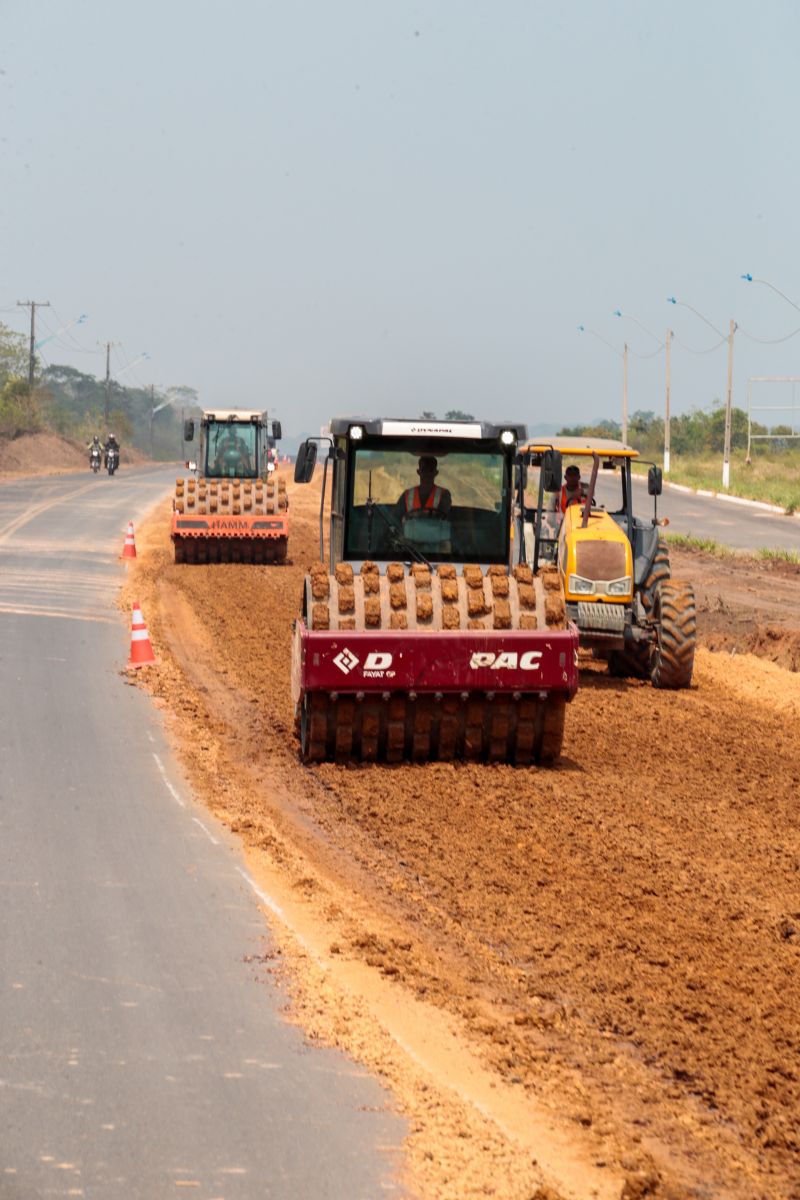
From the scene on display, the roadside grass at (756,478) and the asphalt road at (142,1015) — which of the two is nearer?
the asphalt road at (142,1015)

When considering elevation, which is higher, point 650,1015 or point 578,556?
point 578,556

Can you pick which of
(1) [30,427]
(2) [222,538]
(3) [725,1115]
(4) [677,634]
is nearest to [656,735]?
(4) [677,634]

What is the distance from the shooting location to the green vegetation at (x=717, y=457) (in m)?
59.8

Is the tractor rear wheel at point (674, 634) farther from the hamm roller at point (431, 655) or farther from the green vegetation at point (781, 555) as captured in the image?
the green vegetation at point (781, 555)

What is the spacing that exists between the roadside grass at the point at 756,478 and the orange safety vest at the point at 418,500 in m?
38.7

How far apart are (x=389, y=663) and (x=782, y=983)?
4.57m

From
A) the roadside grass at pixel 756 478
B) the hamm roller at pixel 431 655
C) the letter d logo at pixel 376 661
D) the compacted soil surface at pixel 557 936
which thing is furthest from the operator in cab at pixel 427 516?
the roadside grass at pixel 756 478

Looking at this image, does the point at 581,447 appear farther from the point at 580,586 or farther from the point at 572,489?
the point at 580,586

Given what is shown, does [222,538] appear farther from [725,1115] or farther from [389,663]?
[725,1115]

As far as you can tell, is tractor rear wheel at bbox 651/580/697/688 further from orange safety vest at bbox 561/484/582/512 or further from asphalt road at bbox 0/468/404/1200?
asphalt road at bbox 0/468/404/1200

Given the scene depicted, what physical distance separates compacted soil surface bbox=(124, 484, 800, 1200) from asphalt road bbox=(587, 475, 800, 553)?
82.4 feet

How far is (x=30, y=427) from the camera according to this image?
9656 centimetres

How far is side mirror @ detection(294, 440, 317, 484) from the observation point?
38.8ft

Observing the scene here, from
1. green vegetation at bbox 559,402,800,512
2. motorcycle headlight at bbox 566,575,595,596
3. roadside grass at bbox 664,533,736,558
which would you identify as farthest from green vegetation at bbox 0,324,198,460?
motorcycle headlight at bbox 566,575,595,596
